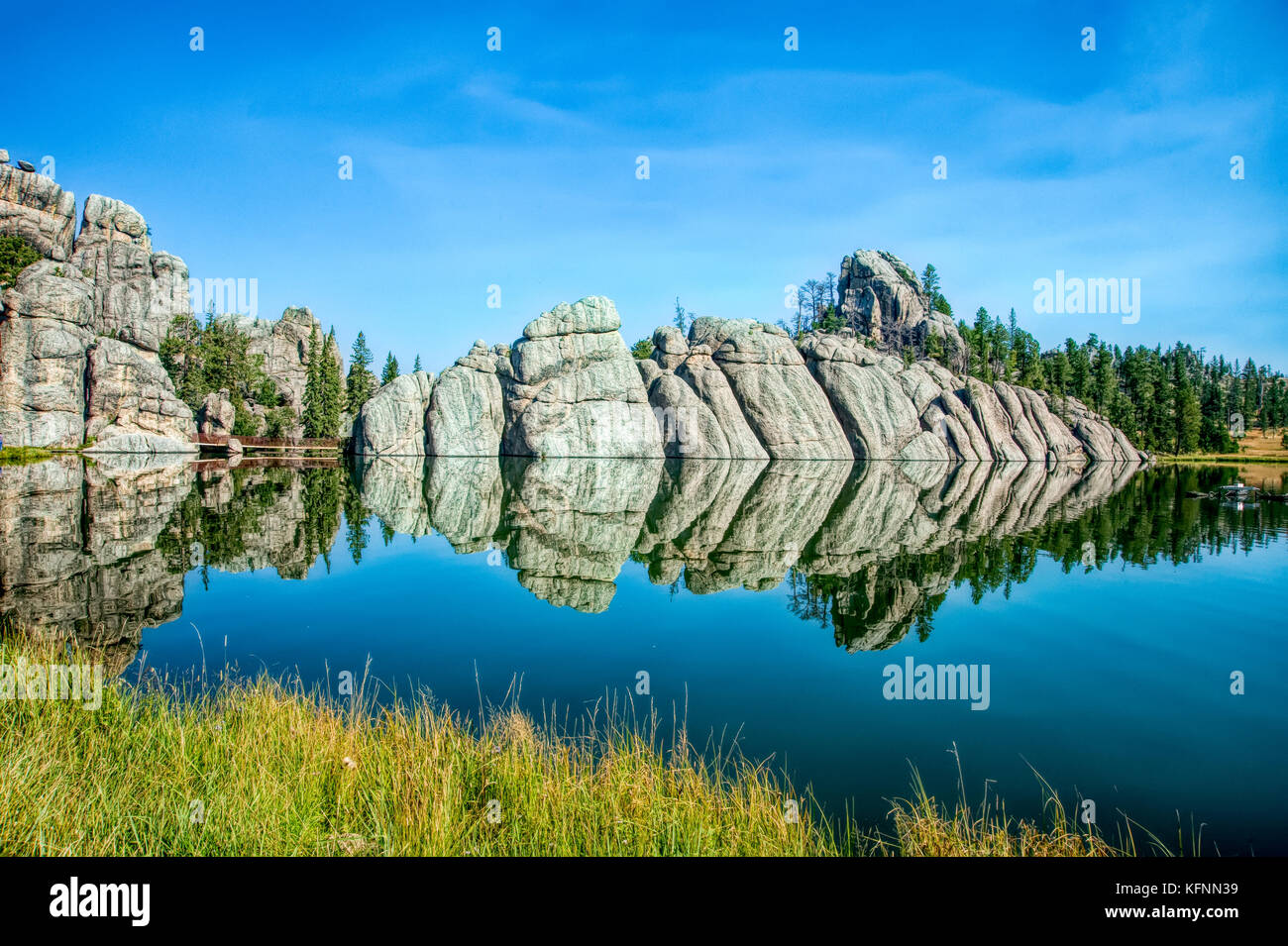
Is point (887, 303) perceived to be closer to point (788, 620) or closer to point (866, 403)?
point (866, 403)

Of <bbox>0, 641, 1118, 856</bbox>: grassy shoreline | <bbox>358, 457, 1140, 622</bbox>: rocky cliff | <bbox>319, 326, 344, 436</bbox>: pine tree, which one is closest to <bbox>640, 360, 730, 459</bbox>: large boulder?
<bbox>358, 457, 1140, 622</bbox>: rocky cliff

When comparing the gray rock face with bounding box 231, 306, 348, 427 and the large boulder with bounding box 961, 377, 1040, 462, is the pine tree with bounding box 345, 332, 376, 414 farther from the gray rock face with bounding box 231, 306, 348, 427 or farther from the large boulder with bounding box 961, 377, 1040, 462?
the large boulder with bounding box 961, 377, 1040, 462

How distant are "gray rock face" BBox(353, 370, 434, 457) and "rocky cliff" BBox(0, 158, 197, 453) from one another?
14.7 meters

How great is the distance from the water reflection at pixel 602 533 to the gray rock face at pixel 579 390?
2120 cm

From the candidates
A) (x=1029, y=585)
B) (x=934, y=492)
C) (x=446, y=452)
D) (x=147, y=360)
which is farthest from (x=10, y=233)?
(x=1029, y=585)

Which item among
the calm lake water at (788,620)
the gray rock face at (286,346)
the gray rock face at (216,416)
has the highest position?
the gray rock face at (286,346)

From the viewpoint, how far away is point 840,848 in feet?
18.3

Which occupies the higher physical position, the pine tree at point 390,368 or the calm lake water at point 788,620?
the pine tree at point 390,368

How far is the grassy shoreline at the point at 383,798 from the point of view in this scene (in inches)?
191

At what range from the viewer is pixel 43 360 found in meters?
53.8

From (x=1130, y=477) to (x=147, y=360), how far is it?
7549 cm

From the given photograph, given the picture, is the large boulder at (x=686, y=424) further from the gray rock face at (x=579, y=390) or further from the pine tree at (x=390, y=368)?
the pine tree at (x=390, y=368)

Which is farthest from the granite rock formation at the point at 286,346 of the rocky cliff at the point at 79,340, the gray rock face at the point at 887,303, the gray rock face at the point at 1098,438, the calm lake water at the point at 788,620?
the gray rock face at the point at 1098,438
